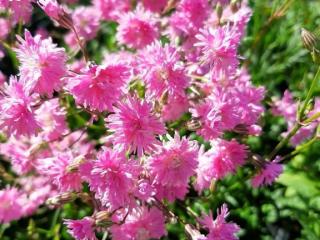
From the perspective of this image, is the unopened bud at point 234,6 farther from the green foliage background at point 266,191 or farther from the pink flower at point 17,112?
Result: the pink flower at point 17,112

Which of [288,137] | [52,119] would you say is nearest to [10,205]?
[52,119]

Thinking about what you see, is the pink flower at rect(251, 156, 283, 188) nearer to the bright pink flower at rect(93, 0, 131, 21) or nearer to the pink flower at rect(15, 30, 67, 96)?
the pink flower at rect(15, 30, 67, 96)

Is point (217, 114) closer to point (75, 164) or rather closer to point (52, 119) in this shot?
point (75, 164)

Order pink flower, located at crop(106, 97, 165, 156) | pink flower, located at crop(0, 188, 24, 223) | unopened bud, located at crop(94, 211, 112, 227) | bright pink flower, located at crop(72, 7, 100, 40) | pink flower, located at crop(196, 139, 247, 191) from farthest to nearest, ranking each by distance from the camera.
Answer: bright pink flower, located at crop(72, 7, 100, 40), pink flower, located at crop(0, 188, 24, 223), pink flower, located at crop(196, 139, 247, 191), unopened bud, located at crop(94, 211, 112, 227), pink flower, located at crop(106, 97, 165, 156)

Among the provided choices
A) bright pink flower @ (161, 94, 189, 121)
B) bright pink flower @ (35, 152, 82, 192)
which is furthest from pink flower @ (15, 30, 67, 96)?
bright pink flower @ (161, 94, 189, 121)

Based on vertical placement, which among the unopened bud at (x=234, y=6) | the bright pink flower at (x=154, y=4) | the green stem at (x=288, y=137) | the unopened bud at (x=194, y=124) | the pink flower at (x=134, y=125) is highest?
the unopened bud at (x=234, y=6)

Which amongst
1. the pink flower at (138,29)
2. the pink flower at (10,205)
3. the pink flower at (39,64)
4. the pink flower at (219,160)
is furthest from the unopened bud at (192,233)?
the pink flower at (10,205)
